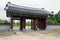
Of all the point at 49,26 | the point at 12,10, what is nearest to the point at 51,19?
the point at 49,26

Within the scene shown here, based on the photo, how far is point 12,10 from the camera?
17.2 meters

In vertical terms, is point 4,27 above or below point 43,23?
below

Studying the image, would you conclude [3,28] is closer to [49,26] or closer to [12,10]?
[12,10]

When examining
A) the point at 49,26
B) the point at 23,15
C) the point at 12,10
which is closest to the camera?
the point at 12,10

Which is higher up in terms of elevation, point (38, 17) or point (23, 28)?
point (38, 17)

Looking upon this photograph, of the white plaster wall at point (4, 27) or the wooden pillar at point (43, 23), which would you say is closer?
the white plaster wall at point (4, 27)

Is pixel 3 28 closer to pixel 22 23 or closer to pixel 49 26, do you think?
pixel 22 23

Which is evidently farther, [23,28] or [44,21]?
[44,21]

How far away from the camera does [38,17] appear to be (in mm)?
20359

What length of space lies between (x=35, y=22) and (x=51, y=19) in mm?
10958

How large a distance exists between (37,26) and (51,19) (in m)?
10.5

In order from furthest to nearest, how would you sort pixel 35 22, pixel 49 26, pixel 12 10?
pixel 49 26 < pixel 35 22 < pixel 12 10

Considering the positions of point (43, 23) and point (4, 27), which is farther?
point (43, 23)

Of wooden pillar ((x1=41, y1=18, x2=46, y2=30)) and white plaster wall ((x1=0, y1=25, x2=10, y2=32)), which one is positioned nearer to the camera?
white plaster wall ((x1=0, y1=25, x2=10, y2=32))
